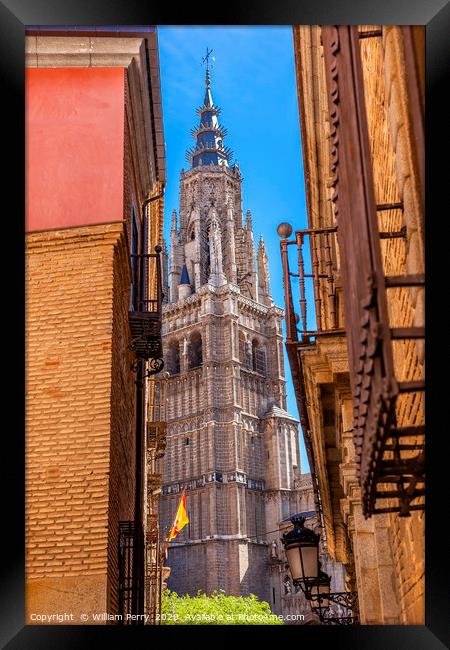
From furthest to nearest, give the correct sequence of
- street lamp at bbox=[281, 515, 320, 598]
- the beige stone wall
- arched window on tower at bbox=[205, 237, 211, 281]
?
arched window on tower at bbox=[205, 237, 211, 281], street lamp at bbox=[281, 515, 320, 598], the beige stone wall

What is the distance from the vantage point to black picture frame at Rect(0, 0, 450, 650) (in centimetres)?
589

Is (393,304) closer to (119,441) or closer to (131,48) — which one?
(119,441)

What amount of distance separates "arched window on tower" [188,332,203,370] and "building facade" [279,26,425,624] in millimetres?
67451

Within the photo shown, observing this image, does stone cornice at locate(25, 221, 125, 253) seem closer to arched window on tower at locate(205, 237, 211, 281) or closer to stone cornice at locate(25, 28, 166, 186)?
stone cornice at locate(25, 28, 166, 186)

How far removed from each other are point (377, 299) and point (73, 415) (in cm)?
545

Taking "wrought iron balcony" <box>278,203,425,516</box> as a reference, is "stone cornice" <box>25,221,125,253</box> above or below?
above

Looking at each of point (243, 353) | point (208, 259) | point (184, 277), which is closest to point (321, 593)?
point (243, 353)

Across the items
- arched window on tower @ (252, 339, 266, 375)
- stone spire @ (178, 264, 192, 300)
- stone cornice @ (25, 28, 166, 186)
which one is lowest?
stone cornice @ (25, 28, 166, 186)

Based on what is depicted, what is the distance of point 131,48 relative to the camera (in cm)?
1037

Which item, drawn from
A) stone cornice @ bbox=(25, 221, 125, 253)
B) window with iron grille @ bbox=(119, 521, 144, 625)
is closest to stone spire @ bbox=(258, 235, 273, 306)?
window with iron grille @ bbox=(119, 521, 144, 625)
